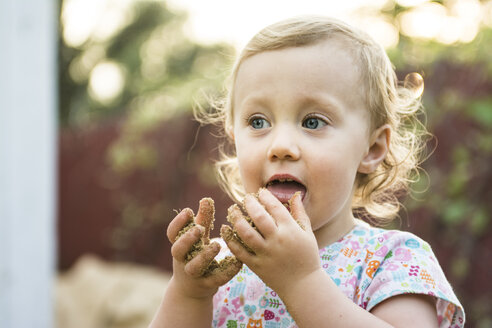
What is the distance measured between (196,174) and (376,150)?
→ 516 cm

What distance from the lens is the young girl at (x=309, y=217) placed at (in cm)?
128

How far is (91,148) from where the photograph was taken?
9414 millimetres

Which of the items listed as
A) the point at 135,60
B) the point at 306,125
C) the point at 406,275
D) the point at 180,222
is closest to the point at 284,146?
the point at 306,125

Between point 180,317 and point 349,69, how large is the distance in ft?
2.75

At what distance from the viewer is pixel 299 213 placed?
1.33 meters

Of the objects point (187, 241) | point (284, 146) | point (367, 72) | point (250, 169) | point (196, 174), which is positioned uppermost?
point (367, 72)

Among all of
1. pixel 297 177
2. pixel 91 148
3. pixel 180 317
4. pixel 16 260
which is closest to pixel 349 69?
pixel 297 177

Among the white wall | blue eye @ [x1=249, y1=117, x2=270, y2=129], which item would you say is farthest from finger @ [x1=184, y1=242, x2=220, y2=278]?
the white wall

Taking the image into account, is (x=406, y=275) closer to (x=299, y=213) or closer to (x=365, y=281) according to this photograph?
(x=365, y=281)

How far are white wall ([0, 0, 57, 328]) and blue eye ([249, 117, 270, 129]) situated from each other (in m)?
2.76

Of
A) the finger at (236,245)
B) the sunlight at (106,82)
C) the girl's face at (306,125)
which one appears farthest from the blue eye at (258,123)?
the sunlight at (106,82)

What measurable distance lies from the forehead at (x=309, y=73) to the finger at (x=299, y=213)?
0.99ft

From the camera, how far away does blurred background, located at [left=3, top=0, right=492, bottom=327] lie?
3.92 m

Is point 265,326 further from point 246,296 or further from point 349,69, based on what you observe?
point 349,69
